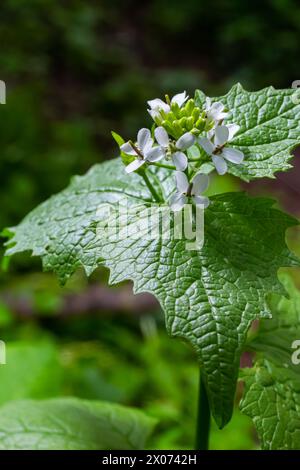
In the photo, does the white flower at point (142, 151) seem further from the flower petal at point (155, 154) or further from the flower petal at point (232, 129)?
the flower petal at point (232, 129)

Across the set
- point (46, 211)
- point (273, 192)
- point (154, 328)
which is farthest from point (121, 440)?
point (273, 192)

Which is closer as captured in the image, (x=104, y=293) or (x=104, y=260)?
(x=104, y=260)

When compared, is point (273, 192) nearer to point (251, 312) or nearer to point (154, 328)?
point (154, 328)

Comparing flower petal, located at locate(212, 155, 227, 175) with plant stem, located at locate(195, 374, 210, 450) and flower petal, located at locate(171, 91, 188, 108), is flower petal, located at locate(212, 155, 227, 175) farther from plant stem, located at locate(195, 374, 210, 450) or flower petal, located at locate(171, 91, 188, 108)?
plant stem, located at locate(195, 374, 210, 450)

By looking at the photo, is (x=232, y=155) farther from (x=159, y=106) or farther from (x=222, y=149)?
(x=159, y=106)

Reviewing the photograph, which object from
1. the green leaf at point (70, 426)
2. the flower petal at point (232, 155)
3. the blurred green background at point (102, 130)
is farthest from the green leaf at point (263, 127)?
the blurred green background at point (102, 130)

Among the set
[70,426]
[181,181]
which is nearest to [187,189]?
[181,181]
